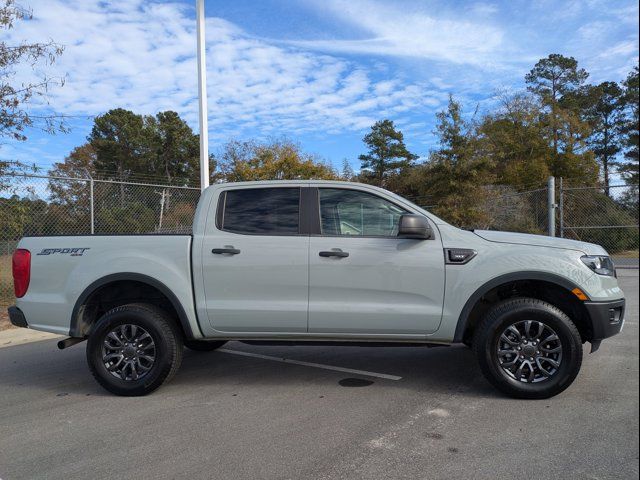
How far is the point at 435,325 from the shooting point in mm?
4203

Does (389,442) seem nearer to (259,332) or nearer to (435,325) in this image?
(435,325)

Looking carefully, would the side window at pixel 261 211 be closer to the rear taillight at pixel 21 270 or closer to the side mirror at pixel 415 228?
the side mirror at pixel 415 228

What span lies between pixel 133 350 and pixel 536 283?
3.72m

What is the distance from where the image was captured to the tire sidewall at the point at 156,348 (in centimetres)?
442

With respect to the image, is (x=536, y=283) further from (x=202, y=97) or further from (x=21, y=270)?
(x=202, y=97)

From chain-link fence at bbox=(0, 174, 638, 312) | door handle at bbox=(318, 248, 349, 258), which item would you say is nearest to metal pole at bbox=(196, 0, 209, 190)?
chain-link fence at bbox=(0, 174, 638, 312)

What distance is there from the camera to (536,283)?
426 centimetres

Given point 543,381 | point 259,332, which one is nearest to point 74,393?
point 259,332

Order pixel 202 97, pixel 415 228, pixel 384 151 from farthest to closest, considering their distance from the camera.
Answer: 1. pixel 384 151
2. pixel 202 97
3. pixel 415 228

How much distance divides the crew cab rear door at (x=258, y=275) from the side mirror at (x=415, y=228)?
0.88m

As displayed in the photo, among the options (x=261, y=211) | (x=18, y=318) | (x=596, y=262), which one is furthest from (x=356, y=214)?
(x=18, y=318)

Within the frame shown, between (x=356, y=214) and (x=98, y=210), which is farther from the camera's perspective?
(x=98, y=210)

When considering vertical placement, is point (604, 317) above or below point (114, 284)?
below

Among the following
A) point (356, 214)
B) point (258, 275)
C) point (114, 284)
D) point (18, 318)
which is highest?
point (356, 214)
